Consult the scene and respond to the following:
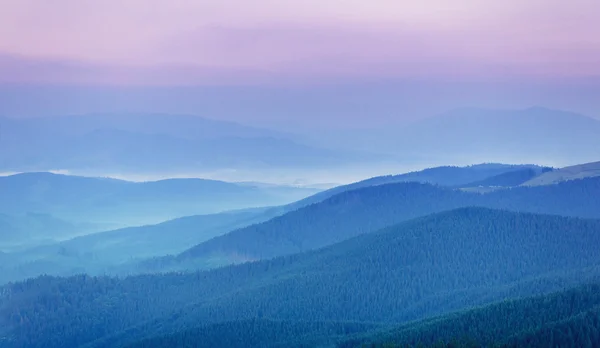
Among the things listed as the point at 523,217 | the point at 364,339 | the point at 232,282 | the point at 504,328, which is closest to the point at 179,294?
the point at 232,282

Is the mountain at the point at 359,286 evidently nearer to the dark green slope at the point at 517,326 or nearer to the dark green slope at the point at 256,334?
the dark green slope at the point at 256,334

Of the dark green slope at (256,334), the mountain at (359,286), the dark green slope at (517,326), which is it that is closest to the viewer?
the dark green slope at (517,326)

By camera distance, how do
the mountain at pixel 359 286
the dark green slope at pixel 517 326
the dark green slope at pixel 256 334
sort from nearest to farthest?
the dark green slope at pixel 517 326
the dark green slope at pixel 256 334
the mountain at pixel 359 286

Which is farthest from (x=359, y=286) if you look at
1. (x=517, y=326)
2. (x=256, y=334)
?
(x=517, y=326)

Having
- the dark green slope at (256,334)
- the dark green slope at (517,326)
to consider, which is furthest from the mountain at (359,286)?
the dark green slope at (517,326)

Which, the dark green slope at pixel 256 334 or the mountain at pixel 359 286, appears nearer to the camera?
the dark green slope at pixel 256 334

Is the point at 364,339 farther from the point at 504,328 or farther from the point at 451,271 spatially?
the point at 451,271
